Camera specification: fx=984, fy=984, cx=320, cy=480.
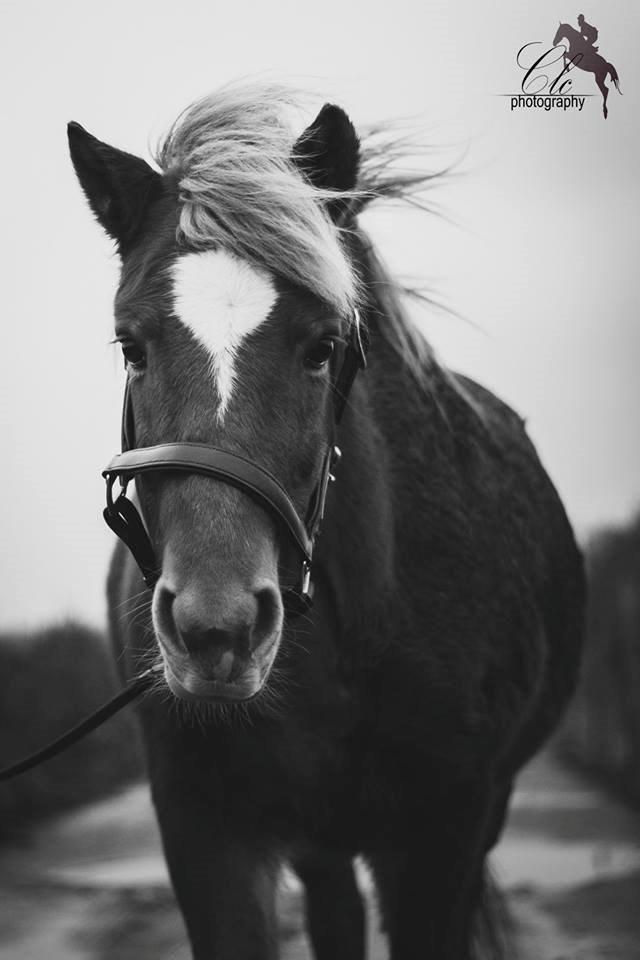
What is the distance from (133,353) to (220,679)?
641 millimetres

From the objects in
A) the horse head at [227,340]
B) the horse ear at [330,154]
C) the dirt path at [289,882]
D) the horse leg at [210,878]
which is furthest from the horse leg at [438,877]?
the horse ear at [330,154]

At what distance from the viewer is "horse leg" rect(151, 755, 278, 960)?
2.20 meters

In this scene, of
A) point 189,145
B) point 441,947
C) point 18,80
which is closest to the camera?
point 189,145

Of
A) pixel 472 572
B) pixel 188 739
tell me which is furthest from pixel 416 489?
pixel 188 739

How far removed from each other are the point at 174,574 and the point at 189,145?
102cm

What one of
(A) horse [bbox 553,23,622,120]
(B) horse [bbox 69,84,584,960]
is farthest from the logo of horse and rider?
(B) horse [bbox 69,84,584,960]

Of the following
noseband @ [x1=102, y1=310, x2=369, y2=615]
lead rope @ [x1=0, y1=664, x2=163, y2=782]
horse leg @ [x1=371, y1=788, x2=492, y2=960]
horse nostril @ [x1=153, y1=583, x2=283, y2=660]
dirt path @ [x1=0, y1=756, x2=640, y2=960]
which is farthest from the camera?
dirt path @ [x1=0, y1=756, x2=640, y2=960]

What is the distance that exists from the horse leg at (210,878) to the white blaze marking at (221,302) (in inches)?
40.4

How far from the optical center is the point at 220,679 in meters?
1.60

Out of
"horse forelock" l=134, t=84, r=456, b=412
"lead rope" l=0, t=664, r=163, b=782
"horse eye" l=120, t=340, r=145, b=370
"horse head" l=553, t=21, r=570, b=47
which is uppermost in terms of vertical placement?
"horse head" l=553, t=21, r=570, b=47

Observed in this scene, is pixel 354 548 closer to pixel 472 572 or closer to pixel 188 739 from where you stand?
pixel 472 572

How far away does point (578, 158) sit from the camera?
378 cm

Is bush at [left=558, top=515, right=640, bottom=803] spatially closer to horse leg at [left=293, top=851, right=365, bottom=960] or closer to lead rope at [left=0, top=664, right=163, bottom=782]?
horse leg at [left=293, top=851, right=365, bottom=960]

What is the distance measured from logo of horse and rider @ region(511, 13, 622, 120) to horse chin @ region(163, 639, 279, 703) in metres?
2.64
